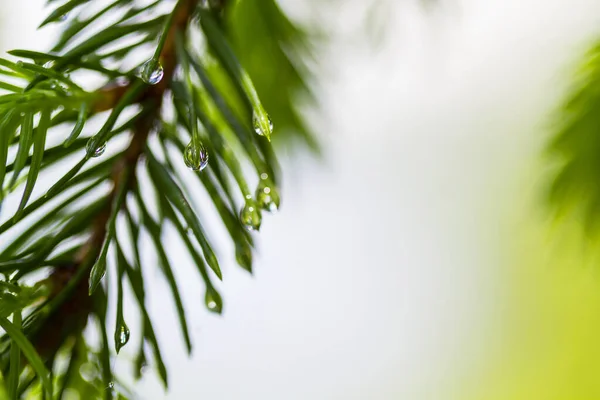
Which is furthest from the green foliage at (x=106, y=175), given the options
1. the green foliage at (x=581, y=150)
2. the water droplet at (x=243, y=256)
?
the green foliage at (x=581, y=150)

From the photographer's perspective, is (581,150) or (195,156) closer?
(195,156)

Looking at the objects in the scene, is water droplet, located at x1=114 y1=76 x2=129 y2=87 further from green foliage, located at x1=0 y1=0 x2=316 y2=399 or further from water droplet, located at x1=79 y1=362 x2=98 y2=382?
water droplet, located at x1=79 y1=362 x2=98 y2=382

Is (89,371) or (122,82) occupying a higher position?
(122,82)

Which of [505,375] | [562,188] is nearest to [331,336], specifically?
[505,375]

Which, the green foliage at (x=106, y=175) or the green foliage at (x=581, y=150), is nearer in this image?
the green foliage at (x=106, y=175)

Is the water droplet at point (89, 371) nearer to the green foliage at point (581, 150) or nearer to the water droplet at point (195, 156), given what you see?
the water droplet at point (195, 156)

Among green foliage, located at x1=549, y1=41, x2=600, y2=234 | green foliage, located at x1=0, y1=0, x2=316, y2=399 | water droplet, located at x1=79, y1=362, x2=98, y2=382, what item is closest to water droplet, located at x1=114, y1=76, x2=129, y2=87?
green foliage, located at x1=0, y1=0, x2=316, y2=399

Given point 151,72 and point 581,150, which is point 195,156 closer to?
point 151,72

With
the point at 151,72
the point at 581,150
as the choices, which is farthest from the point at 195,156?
the point at 581,150
